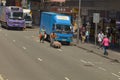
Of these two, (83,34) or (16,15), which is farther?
(16,15)

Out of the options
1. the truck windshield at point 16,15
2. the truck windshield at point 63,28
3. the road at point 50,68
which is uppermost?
the truck windshield at point 16,15

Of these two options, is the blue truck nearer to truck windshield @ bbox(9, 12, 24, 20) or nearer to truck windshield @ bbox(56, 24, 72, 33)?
truck windshield @ bbox(56, 24, 72, 33)

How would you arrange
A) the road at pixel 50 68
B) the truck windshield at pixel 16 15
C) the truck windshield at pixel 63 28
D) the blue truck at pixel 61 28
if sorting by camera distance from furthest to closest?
the truck windshield at pixel 16 15 < the truck windshield at pixel 63 28 < the blue truck at pixel 61 28 < the road at pixel 50 68

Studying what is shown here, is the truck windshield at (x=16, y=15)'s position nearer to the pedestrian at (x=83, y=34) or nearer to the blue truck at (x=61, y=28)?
the pedestrian at (x=83, y=34)

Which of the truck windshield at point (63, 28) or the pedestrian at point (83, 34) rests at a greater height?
the truck windshield at point (63, 28)

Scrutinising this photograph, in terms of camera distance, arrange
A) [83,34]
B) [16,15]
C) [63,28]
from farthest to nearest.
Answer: [16,15] < [83,34] < [63,28]

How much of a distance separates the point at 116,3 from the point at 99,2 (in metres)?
6.31

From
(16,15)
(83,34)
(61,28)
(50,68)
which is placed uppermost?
(16,15)

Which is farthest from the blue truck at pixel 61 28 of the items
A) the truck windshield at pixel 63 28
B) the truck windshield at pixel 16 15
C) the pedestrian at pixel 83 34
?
the truck windshield at pixel 16 15

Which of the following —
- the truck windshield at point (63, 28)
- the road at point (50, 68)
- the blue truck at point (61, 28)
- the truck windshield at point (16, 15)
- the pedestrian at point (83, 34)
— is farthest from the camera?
the truck windshield at point (16, 15)

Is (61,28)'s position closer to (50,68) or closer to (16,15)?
(16,15)

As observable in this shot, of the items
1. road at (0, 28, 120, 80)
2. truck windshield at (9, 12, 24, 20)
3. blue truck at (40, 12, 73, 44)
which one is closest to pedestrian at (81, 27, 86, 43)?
blue truck at (40, 12, 73, 44)

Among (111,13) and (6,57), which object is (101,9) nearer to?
(111,13)

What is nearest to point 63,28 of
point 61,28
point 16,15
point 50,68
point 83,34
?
point 61,28
